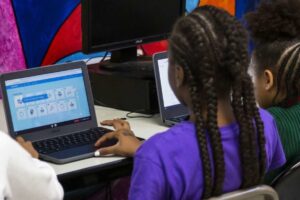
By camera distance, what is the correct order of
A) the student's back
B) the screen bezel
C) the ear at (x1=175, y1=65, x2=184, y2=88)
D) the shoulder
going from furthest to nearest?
the screen bezel → the student's back → the shoulder → the ear at (x1=175, y1=65, x2=184, y2=88)

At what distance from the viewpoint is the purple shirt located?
1334mm

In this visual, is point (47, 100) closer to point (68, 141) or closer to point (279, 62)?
point (68, 141)

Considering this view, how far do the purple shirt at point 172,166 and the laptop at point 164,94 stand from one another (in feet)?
2.37

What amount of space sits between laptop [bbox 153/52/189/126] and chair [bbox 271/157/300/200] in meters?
0.68

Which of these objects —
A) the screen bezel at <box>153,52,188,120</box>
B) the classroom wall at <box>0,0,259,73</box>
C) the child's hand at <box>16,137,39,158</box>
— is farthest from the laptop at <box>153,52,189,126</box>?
the classroom wall at <box>0,0,259,73</box>

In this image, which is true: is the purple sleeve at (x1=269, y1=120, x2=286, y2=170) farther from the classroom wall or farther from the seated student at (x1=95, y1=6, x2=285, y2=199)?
the classroom wall

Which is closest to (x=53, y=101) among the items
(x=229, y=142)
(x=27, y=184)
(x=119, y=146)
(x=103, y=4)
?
(x=119, y=146)

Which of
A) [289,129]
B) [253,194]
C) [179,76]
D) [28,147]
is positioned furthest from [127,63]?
[253,194]

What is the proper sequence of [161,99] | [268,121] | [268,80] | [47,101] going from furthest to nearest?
[161,99] → [47,101] → [268,80] → [268,121]

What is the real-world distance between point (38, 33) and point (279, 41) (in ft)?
3.74

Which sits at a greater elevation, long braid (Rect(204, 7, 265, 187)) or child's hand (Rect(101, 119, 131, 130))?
long braid (Rect(204, 7, 265, 187))

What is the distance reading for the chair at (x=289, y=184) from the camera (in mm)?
1446

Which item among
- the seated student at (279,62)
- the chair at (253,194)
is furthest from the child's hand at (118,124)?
the chair at (253,194)

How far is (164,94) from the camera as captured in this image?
2.12 metres
